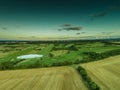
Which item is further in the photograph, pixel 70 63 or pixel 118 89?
pixel 70 63

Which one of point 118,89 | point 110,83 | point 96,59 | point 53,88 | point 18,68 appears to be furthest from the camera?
point 96,59

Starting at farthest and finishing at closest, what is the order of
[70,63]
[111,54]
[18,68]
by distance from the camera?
[111,54] → [70,63] → [18,68]

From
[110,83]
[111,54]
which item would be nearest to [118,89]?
[110,83]

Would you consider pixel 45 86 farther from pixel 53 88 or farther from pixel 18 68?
pixel 18 68

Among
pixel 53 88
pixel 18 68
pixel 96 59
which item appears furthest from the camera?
pixel 96 59

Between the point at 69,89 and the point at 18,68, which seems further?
the point at 18,68

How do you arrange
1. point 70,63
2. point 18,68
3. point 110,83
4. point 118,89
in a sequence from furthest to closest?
point 70,63
point 18,68
point 110,83
point 118,89

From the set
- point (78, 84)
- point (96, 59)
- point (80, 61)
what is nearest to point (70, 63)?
point (80, 61)

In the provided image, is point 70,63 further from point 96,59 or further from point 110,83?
point 110,83
